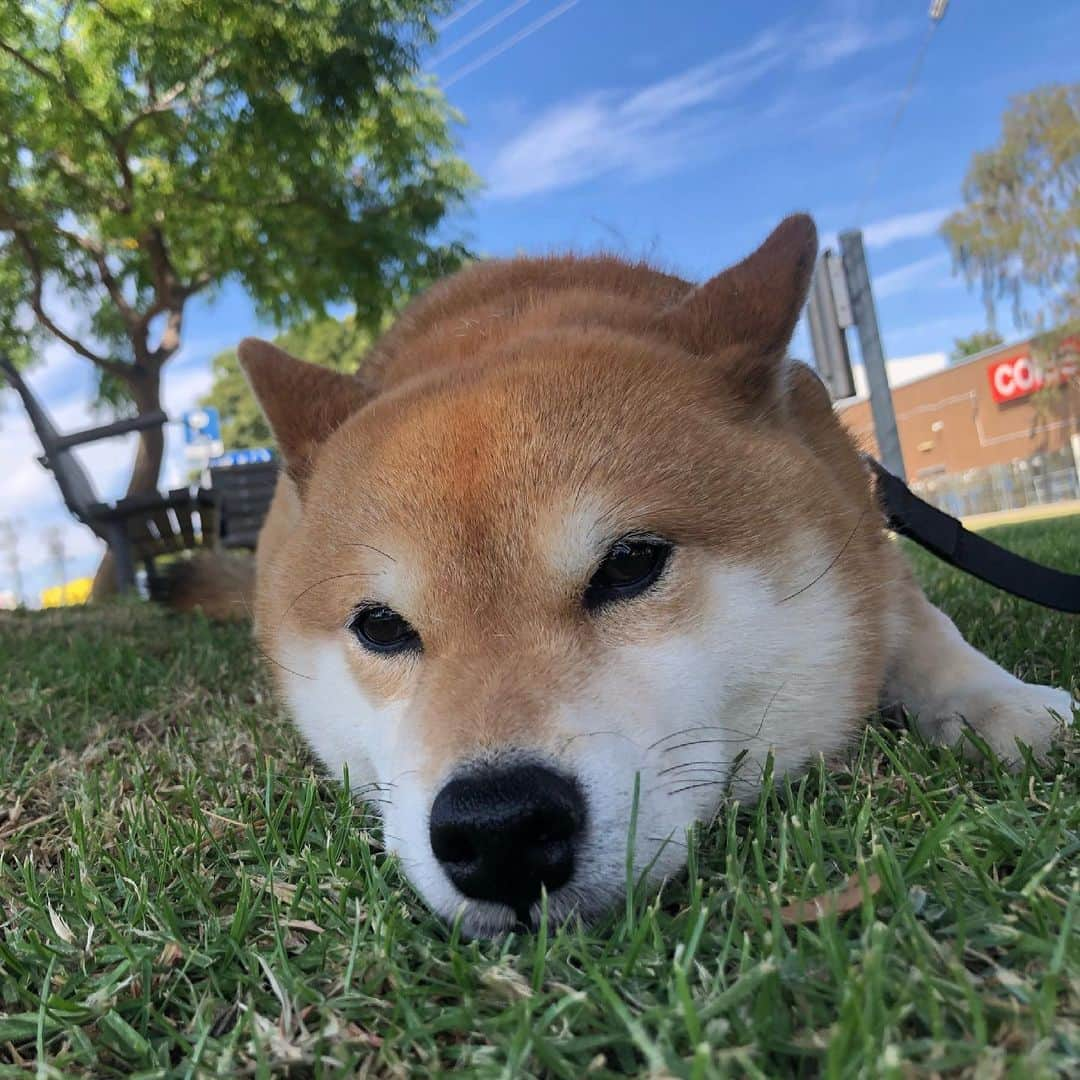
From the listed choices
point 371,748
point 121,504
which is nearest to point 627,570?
point 371,748

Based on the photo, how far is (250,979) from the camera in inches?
51.0

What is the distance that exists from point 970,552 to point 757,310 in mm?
1138

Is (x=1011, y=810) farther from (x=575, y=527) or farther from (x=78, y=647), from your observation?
(x=78, y=647)

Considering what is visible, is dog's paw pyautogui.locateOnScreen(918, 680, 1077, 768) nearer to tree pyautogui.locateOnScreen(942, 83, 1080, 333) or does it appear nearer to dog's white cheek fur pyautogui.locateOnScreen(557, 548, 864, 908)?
dog's white cheek fur pyautogui.locateOnScreen(557, 548, 864, 908)

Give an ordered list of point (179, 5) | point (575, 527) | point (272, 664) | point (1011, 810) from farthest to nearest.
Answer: point (179, 5) → point (272, 664) → point (575, 527) → point (1011, 810)

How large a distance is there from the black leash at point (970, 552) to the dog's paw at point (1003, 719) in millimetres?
652

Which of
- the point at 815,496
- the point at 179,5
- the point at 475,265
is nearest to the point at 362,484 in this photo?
the point at 815,496

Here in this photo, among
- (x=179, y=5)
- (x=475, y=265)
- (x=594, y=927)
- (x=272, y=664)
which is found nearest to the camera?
(x=594, y=927)

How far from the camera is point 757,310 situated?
2.21 m

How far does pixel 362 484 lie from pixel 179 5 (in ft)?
28.3

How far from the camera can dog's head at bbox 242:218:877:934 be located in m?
1.39

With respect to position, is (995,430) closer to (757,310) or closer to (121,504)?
(121,504)

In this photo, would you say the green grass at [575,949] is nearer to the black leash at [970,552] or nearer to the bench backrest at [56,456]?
the black leash at [970,552]

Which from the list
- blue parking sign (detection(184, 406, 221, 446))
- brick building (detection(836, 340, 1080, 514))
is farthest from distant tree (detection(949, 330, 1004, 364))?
blue parking sign (detection(184, 406, 221, 446))
